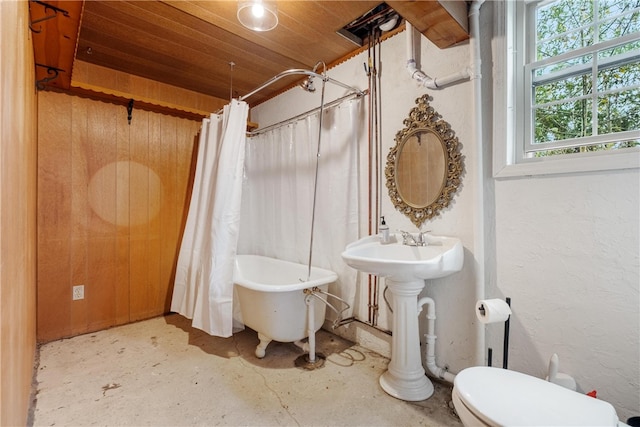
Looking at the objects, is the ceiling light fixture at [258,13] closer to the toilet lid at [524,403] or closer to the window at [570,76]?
the window at [570,76]

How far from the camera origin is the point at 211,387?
1.69 m

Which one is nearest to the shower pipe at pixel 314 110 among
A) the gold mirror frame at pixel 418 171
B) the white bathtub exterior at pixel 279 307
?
the gold mirror frame at pixel 418 171

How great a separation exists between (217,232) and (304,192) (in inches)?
31.8

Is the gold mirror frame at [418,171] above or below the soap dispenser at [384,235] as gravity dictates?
above

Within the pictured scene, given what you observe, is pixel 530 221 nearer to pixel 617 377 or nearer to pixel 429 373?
pixel 617 377

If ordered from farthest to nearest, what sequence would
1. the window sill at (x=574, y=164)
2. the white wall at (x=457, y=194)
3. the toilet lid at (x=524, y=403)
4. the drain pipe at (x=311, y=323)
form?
the drain pipe at (x=311, y=323), the white wall at (x=457, y=194), the window sill at (x=574, y=164), the toilet lid at (x=524, y=403)

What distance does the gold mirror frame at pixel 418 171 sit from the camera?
5.39 feet

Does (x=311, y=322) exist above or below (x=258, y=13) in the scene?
below

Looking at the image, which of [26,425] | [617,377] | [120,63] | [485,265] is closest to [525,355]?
[617,377]

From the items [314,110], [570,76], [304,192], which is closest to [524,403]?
[570,76]

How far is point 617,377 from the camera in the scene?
1.19 meters

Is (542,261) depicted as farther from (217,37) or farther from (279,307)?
(217,37)

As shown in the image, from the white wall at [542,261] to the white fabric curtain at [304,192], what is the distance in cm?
45

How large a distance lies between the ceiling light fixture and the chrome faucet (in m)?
1.42
